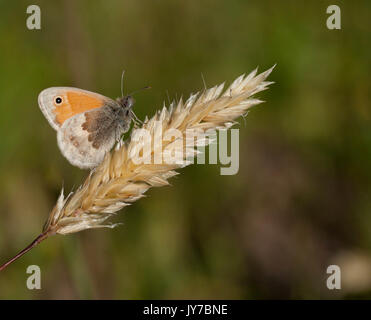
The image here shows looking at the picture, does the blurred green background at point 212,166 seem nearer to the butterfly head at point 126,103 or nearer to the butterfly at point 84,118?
the butterfly at point 84,118

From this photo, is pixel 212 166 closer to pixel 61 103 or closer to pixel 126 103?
pixel 126 103

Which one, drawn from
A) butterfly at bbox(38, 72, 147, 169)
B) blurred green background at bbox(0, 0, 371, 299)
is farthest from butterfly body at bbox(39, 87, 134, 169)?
blurred green background at bbox(0, 0, 371, 299)

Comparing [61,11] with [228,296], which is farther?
[61,11]

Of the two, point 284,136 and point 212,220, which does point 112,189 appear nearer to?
point 212,220

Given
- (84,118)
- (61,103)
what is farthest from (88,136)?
(61,103)

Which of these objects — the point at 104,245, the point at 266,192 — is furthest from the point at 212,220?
the point at 104,245
